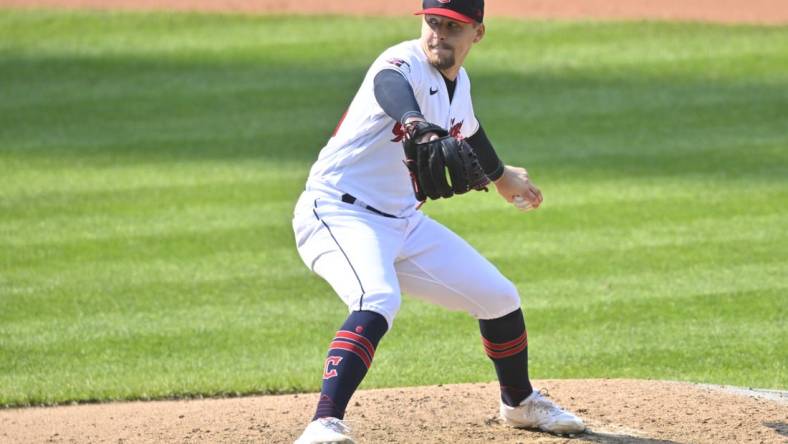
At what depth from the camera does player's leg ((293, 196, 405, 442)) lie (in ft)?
13.5

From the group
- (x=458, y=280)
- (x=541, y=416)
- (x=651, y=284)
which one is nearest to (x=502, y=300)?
(x=458, y=280)

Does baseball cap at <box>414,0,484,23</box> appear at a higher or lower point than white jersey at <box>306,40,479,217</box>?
higher

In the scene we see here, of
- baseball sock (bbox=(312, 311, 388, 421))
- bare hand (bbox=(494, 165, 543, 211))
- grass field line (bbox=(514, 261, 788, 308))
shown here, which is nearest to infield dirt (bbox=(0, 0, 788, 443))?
baseball sock (bbox=(312, 311, 388, 421))

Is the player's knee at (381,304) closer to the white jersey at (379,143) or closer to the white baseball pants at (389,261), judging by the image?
the white baseball pants at (389,261)

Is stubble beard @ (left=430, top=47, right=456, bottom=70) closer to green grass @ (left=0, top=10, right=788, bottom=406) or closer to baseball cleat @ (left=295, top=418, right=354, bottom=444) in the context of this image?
baseball cleat @ (left=295, top=418, right=354, bottom=444)

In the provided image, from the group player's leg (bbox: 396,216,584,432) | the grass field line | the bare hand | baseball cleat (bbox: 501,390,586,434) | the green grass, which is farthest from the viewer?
the grass field line

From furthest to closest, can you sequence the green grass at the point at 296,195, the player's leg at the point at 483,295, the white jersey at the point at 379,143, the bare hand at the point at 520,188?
the green grass at the point at 296,195, the bare hand at the point at 520,188, the player's leg at the point at 483,295, the white jersey at the point at 379,143

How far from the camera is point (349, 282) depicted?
4246 mm

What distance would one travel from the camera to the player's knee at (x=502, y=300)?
183 inches

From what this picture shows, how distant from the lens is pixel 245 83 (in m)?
12.2

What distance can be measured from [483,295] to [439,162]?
2.62 ft

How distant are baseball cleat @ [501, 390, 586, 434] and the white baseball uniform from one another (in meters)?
0.44

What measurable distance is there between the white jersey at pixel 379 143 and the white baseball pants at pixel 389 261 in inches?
2.5

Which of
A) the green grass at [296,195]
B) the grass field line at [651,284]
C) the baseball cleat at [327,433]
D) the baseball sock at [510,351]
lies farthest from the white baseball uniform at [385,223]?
the grass field line at [651,284]
